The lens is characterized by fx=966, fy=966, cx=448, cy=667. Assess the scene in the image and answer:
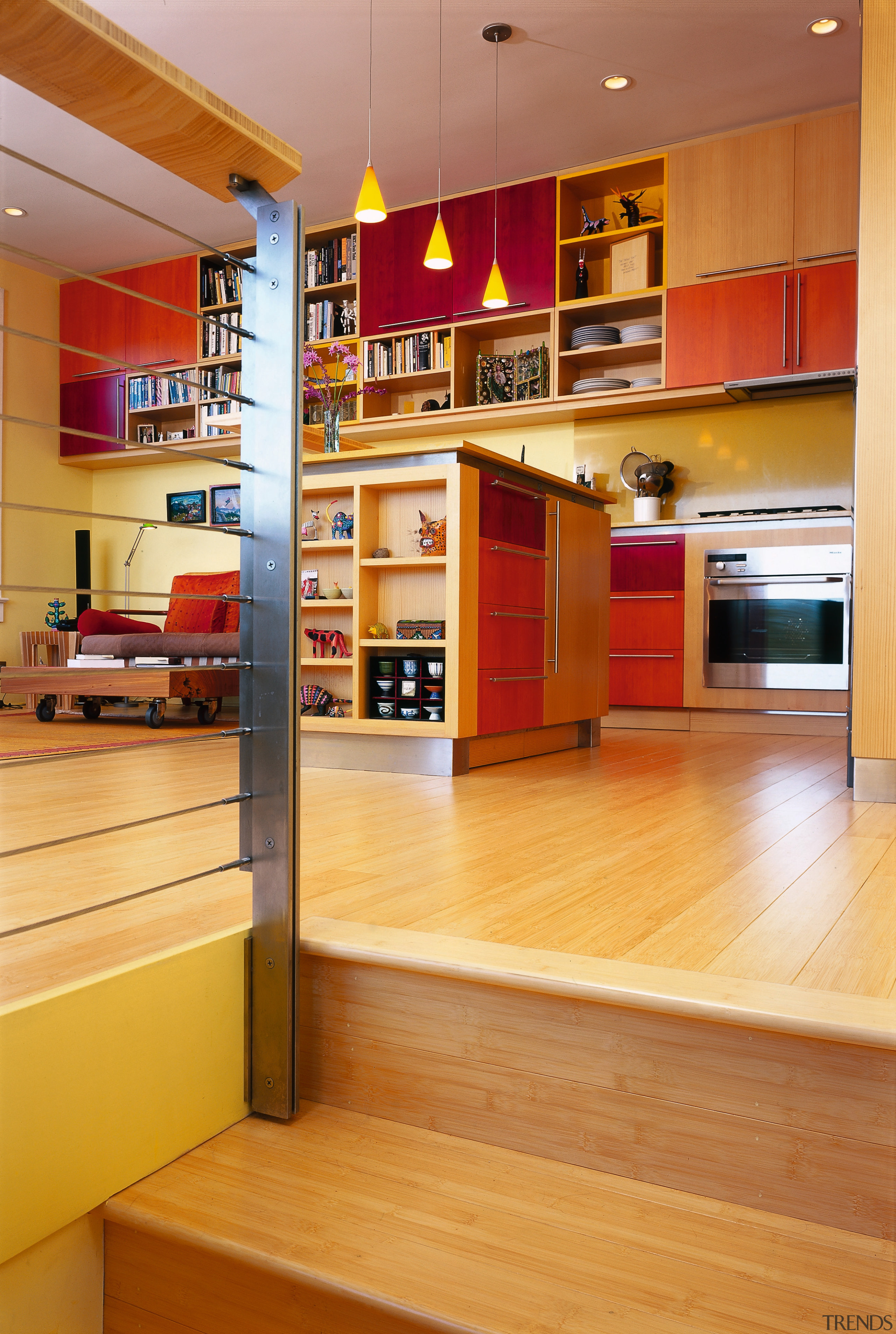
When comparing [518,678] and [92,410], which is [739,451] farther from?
[92,410]

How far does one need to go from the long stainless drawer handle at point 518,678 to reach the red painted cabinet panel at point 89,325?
4636mm

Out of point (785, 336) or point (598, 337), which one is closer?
point (785, 336)

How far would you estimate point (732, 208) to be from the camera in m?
4.84

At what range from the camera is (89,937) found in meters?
1.27

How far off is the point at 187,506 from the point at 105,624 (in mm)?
2074

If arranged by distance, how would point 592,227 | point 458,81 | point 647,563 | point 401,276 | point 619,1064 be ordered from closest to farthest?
point 619,1064 < point 458,81 < point 647,563 < point 592,227 < point 401,276

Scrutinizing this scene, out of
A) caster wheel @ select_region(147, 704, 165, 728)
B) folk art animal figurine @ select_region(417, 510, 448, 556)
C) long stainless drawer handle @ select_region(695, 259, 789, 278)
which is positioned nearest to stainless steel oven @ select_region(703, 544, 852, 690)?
long stainless drawer handle @ select_region(695, 259, 789, 278)

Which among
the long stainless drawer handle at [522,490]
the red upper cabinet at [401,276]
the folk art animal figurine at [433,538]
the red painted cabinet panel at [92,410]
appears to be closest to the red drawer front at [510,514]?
the long stainless drawer handle at [522,490]

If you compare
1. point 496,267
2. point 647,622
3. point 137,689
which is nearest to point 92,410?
point 137,689

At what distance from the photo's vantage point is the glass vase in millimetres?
3627

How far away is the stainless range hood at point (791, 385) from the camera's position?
Result: 15.3 feet

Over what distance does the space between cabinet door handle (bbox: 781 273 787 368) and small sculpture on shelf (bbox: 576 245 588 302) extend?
43.3 inches

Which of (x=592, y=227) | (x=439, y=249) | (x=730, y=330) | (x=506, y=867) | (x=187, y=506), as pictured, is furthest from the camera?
(x=187, y=506)

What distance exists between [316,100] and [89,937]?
15.0 ft
